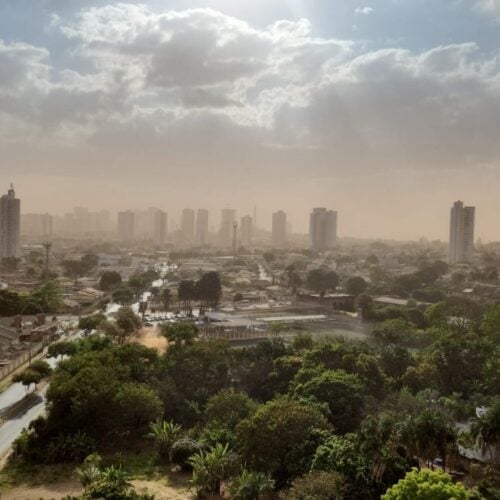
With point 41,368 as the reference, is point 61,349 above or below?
above

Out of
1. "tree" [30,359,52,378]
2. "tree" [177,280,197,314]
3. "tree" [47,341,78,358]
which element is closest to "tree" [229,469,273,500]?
"tree" [30,359,52,378]

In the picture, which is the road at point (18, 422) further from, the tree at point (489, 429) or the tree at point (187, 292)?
the tree at point (187, 292)

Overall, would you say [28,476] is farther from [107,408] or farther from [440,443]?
[440,443]

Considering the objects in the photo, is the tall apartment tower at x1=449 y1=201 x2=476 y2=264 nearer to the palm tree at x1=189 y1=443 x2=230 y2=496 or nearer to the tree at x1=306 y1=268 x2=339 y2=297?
the tree at x1=306 y1=268 x2=339 y2=297

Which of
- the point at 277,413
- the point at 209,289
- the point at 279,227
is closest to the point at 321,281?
the point at 209,289

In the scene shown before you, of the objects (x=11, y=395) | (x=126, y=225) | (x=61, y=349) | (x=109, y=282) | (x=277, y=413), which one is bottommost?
(x=11, y=395)

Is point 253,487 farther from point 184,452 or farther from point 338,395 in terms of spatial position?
point 338,395
